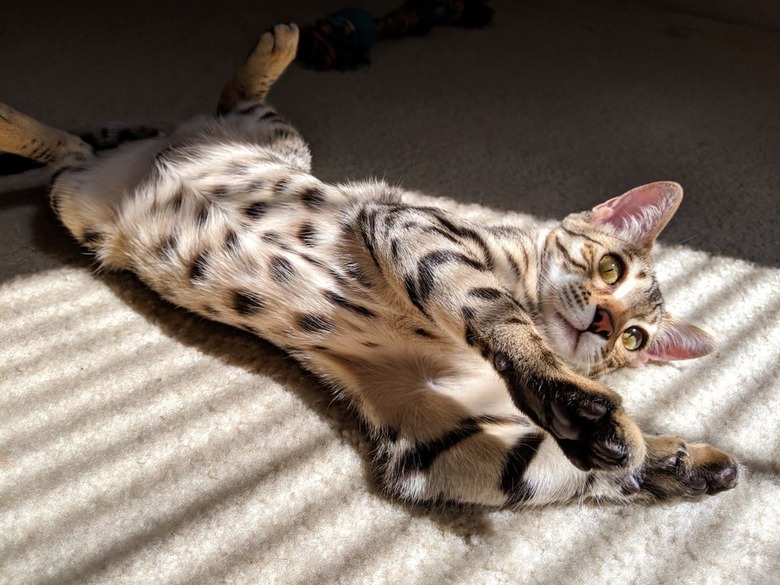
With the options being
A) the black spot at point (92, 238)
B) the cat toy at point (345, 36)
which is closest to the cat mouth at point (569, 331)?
the black spot at point (92, 238)

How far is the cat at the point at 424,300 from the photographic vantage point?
37.6 inches

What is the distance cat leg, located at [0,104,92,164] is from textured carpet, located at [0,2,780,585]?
0.10 m

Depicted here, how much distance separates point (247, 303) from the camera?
116 centimetres

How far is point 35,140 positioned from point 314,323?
791mm

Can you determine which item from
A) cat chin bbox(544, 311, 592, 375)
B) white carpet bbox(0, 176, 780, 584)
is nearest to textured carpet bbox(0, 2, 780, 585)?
white carpet bbox(0, 176, 780, 584)

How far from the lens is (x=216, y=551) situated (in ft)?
2.82

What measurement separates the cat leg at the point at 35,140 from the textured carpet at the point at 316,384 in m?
0.10

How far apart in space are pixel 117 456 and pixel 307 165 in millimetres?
833

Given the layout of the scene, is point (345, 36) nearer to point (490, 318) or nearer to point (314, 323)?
point (314, 323)

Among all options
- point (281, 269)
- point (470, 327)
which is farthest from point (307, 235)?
point (470, 327)

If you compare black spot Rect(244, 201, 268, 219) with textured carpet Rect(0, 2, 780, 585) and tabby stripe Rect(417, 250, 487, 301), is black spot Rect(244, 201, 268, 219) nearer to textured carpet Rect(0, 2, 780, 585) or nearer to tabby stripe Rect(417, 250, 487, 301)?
textured carpet Rect(0, 2, 780, 585)

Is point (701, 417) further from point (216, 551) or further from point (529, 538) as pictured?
point (216, 551)

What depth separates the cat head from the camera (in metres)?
1.14

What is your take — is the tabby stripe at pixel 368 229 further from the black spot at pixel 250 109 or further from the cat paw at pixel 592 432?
the black spot at pixel 250 109
